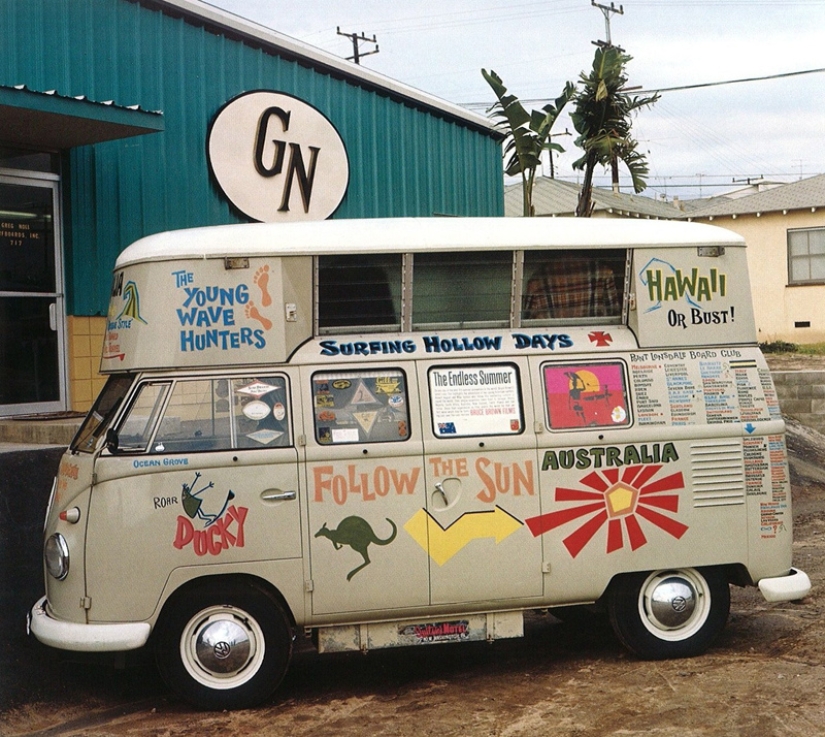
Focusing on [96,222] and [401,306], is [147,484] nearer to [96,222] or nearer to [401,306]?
[401,306]

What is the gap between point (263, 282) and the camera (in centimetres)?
654

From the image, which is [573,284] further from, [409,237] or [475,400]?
[409,237]

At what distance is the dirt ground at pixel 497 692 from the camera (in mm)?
5906

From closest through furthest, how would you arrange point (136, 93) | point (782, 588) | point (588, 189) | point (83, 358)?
point (782, 588) < point (83, 358) < point (136, 93) < point (588, 189)

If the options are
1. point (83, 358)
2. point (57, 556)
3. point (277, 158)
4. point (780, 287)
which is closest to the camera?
point (57, 556)

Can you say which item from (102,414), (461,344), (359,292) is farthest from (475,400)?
(102,414)

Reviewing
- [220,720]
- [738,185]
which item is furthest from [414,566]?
[738,185]

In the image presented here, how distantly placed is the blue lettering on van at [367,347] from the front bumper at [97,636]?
205cm

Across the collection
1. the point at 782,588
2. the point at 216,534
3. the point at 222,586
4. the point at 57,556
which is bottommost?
the point at 782,588

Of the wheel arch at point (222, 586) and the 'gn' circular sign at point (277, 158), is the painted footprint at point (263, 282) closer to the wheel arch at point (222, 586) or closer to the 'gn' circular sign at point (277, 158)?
the wheel arch at point (222, 586)

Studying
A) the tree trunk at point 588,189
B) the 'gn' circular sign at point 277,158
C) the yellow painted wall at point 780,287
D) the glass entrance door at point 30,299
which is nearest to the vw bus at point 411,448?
the glass entrance door at point 30,299

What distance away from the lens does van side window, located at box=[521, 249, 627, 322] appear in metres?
6.96

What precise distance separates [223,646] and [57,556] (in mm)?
1160

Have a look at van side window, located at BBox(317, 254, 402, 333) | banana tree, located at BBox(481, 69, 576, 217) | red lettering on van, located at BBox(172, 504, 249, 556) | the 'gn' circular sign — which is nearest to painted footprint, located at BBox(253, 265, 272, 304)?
van side window, located at BBox(317, 254, 402, 333)
